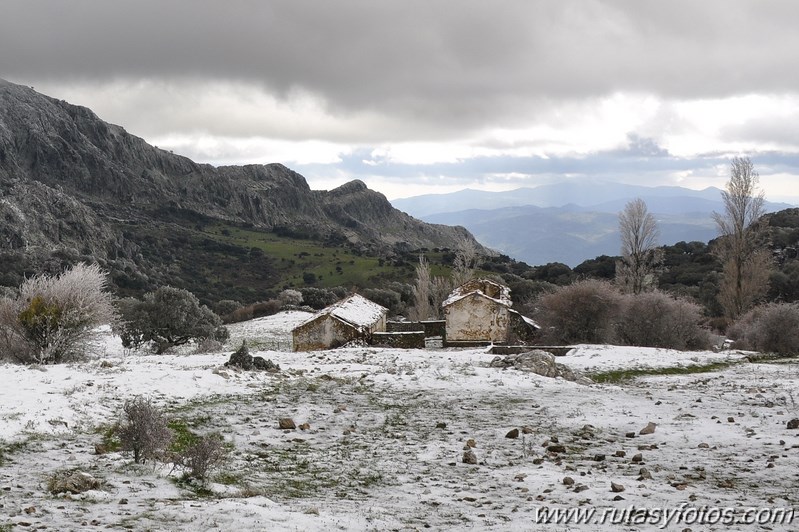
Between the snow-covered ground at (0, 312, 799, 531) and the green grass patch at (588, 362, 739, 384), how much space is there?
276 cm

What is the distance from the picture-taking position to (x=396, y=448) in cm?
1315

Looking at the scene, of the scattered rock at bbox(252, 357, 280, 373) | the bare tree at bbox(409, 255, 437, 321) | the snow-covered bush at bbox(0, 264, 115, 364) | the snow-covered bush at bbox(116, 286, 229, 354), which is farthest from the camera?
the bare tree at bbox(409, 255, 437, 321)

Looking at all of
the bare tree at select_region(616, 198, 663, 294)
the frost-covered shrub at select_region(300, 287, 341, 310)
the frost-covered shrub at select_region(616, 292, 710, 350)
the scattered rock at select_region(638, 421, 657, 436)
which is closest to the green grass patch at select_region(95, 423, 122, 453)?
the scattered rock at select_region(638, 421, 657, 436)

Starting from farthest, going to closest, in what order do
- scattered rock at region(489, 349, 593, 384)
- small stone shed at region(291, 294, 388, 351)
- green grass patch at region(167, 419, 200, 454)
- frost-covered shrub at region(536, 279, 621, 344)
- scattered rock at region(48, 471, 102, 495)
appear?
frost-covered shrub at region(536, 279, 621, 344) → small stone shed at region(291, 294, 388, 351) → scattered rock at region(489, 349, 593, 384) → green grass patch at region(167, 419, 200, 454) → scattered rock at region(48, 471, 102, 495)

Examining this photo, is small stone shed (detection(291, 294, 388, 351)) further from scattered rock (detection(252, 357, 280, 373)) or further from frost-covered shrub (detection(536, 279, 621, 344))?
scattered rock (detection(252, 357, 280, 373))

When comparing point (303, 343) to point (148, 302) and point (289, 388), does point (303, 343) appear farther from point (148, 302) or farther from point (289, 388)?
point (289, 388)

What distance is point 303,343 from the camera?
140ft

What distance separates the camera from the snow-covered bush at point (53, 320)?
2481 centimetres

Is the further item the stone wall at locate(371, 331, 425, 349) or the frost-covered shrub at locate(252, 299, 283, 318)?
the frost-covered shrub at locate(252, 299, 283, 318)

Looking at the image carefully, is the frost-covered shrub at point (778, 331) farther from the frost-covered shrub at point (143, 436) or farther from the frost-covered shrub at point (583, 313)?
the frost-covered shrub at point (143, 436)

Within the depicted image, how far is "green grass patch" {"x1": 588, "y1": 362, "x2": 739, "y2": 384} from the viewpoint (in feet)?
84.6

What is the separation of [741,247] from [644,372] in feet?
126

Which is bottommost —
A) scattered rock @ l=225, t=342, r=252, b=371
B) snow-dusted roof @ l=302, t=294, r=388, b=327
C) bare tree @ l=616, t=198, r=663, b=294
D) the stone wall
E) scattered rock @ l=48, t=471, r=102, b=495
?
the stone wall

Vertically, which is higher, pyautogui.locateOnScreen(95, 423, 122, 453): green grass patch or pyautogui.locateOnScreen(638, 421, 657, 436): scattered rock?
pyautogui.locateOnScreen(95, 423, 122, 453): green grass patch
